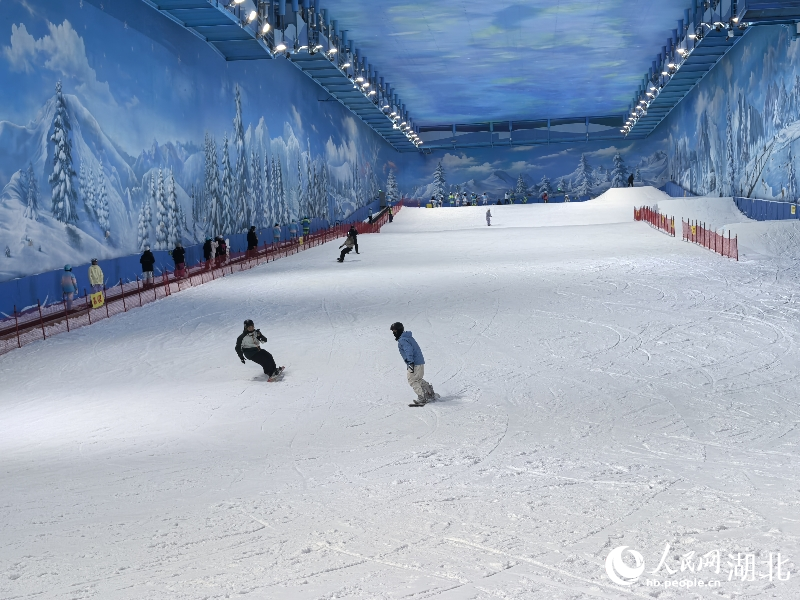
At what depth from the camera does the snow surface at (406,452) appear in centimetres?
565

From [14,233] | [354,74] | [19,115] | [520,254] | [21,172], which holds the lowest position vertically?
[520,254]

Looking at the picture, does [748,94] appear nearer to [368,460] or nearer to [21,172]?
[21,172]

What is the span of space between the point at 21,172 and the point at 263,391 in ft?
36.8

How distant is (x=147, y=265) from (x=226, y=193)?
9.88 m

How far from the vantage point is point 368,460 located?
8.30 meters

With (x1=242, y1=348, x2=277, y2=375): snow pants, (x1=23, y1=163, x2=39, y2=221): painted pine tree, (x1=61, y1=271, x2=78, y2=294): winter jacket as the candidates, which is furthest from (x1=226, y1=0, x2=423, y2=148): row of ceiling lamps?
(x1=242, y1=348, x2=277, y2=375): snow pants

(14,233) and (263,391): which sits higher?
(14,233)

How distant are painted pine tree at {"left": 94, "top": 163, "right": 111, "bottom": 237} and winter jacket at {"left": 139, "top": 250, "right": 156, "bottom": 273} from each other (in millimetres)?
1089

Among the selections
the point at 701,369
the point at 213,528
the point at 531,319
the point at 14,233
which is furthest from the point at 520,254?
the point at 213,528

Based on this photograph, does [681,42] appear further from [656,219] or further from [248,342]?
[248,342]

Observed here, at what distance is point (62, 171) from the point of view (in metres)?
22.0

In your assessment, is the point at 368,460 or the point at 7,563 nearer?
the point at 7,563

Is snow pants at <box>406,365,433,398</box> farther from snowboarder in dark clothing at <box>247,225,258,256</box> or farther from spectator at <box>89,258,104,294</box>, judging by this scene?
snowboarder in dark clothing at <box>247,225,258,256</box>

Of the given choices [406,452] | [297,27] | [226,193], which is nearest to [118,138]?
[226,193]
